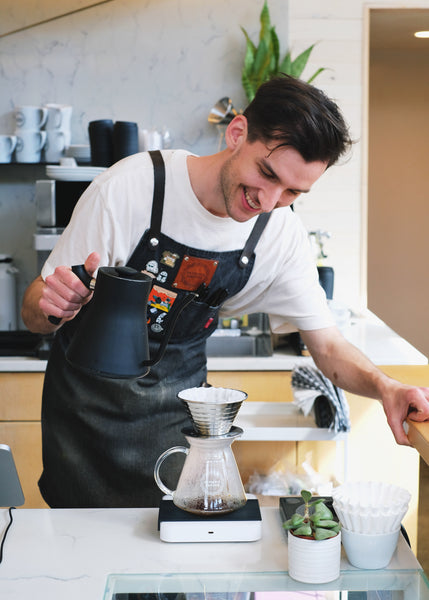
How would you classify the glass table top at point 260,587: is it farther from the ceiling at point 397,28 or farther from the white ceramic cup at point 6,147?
the ceiling at point 397,28

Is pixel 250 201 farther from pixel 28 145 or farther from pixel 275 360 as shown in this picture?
pixel 28 145

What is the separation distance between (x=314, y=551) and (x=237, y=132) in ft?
2.84

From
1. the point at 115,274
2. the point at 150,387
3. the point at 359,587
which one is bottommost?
the point at 359,587

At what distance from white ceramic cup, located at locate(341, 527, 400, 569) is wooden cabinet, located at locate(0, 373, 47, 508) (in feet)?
6.09

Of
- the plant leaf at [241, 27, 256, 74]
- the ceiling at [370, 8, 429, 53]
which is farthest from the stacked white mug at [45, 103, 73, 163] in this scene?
the ceiling at [370, 8, 429, 53]

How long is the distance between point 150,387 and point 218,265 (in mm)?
A: 348

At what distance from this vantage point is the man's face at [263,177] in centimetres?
145

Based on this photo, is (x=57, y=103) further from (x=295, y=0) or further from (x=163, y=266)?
(x=163, y=266)

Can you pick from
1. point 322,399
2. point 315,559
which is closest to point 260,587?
point 315,559

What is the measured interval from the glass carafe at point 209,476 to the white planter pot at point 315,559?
0.16 m

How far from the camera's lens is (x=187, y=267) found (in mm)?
1727

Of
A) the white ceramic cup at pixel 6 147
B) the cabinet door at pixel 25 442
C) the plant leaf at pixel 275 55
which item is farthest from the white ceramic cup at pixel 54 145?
the cabinet door at pixel 25 442

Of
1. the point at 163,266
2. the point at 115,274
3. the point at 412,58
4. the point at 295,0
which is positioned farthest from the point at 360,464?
the point at 412,58

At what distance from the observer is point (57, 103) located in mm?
3389
